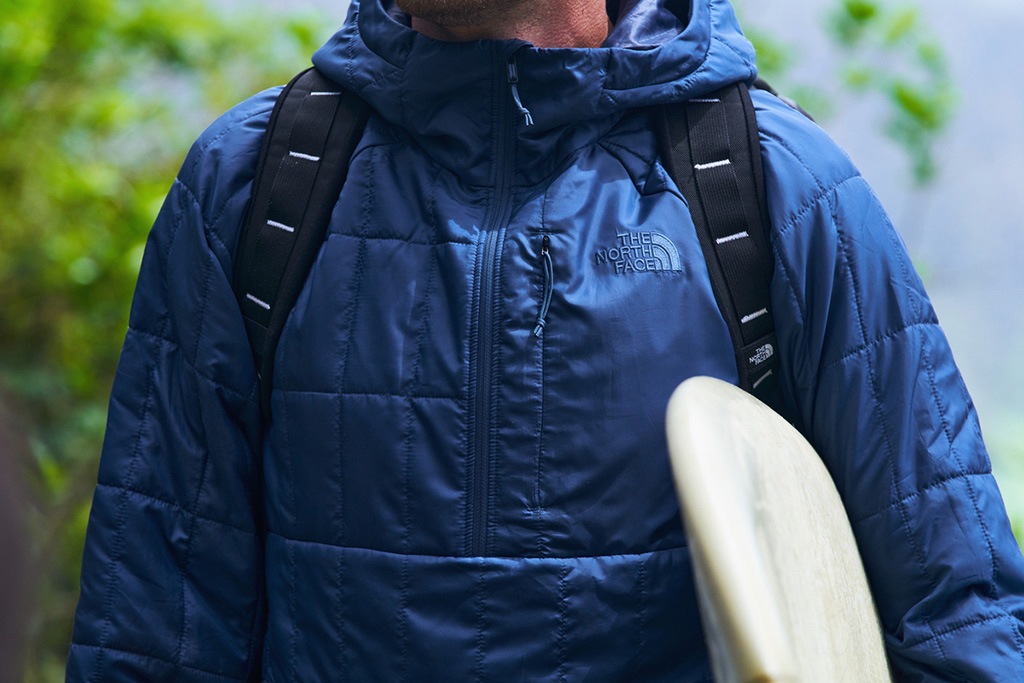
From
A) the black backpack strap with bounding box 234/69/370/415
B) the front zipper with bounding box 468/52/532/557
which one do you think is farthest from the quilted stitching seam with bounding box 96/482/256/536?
the front zipper with bounding box 468/52/532/557

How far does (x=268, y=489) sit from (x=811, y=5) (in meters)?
3.49

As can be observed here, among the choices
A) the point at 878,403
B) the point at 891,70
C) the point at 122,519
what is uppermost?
the point at 891,70

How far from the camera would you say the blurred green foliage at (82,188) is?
13.2 ft

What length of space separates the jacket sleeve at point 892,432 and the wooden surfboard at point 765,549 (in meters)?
0.06

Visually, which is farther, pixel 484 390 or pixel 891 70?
pixel 891 70

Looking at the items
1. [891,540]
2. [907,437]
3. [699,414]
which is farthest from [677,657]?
[699,414]

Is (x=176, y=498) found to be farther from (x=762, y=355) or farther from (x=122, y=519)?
(x=762, y=355)

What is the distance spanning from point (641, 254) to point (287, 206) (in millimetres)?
544

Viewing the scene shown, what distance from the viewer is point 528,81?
1.78 meters

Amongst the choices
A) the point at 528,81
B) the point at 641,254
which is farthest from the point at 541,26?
the point at 641,254

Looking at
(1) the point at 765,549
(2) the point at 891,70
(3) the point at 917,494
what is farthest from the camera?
(2) the point at 891,70

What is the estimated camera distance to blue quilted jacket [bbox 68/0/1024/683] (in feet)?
5.59

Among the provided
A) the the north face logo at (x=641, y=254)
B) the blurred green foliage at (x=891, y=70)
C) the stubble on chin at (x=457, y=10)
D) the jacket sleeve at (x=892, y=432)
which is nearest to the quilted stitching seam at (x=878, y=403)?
the jacket sleeve at (x=892, y=432)

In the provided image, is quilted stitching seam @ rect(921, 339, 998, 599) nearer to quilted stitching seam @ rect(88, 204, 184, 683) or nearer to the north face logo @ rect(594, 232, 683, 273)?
the north face logo @ rect(594, 232, 683, 273)
